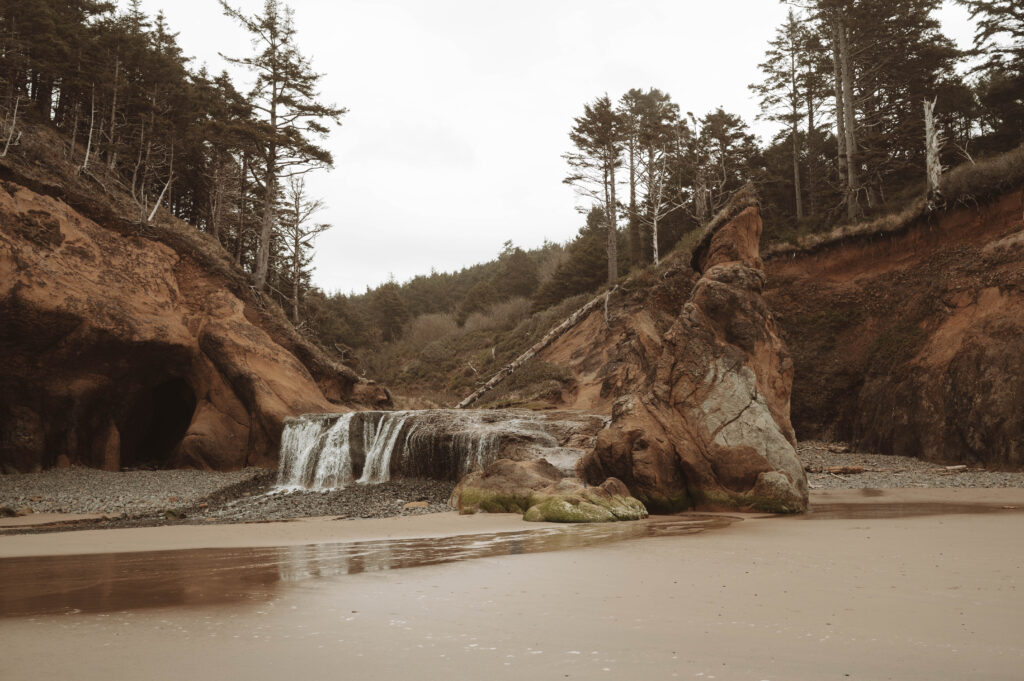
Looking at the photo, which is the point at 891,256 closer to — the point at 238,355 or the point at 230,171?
the point at 238,355

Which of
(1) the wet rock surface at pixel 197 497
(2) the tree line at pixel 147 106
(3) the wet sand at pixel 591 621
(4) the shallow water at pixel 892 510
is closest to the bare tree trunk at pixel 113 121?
(2) the tree line at pixel 147 106

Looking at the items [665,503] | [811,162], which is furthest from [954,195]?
[665,503]

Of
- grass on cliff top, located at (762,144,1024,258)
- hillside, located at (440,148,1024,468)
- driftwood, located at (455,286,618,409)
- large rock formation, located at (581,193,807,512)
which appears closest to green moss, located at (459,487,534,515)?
large rock formation, located at (581,193,807,512)

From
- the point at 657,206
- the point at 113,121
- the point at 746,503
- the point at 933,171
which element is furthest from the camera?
the point at 657,206

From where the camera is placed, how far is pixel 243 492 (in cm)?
1633

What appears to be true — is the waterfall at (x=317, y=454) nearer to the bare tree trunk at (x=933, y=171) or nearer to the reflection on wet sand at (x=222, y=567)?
the reflection on wet sand at (x=222, y=567)

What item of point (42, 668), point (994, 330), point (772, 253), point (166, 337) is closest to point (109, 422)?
point (166, 337)

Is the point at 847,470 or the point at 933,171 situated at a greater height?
the point at 933,171

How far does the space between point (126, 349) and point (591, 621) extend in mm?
18597

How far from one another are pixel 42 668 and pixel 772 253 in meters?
25.9

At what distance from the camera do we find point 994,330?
1736cm

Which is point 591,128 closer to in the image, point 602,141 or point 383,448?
point 602,141

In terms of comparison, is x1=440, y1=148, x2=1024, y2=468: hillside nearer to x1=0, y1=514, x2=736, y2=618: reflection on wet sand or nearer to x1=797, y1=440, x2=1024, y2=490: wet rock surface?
x1=797, y1=440, x2=1024, y2=490: wet rock surface

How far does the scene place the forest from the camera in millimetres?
26453
